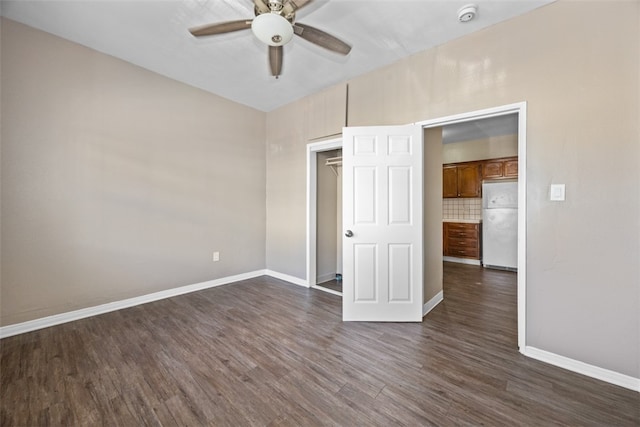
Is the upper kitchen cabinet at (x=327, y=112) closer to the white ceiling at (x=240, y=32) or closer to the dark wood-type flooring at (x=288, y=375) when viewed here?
the white ceiling at (x=240, y=32)

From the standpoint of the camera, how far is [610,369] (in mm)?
1829

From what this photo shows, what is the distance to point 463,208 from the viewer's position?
590 cm

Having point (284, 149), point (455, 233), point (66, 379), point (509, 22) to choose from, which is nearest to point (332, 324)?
point (66, 379)

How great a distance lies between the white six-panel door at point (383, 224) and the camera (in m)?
2.74

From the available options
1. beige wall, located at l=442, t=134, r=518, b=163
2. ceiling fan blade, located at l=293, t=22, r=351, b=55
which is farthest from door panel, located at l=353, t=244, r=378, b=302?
beige wall, located at l=442, t=134, r=518, b=163

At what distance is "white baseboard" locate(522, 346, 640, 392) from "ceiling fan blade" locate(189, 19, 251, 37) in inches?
135

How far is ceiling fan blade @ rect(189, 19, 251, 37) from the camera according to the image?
1.85 m

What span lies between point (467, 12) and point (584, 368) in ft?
9.77

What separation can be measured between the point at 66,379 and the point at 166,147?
2.64 m

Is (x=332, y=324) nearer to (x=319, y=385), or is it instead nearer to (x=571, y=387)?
(x=319, y=385)

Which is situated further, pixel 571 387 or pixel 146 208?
pixel 146 208

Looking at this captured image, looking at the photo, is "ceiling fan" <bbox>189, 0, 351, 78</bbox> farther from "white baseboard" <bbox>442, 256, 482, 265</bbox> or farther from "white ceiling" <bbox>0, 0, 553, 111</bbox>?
"white baseboard" <bbox>442, 256, 482, 265</bbox>

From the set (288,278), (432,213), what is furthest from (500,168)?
(288,278)

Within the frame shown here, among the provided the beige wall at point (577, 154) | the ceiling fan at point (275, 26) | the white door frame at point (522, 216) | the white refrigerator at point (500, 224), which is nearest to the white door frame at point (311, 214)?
the ceiling fan at point (275, 26)
